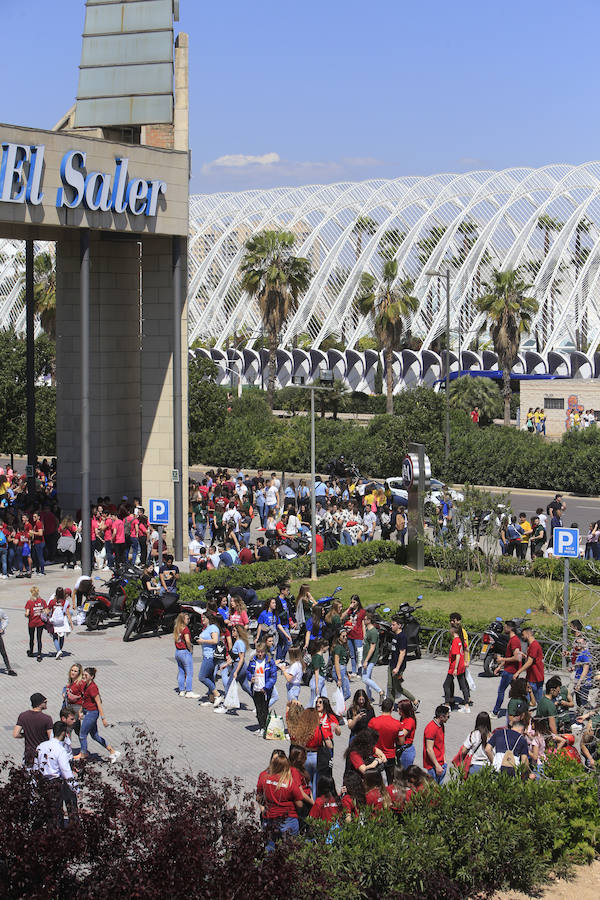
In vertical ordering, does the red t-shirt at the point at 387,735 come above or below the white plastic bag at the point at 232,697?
above

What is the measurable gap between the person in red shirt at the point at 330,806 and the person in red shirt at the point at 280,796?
204 millimetres

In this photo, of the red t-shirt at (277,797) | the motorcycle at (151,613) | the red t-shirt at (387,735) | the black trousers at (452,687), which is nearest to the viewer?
the red t-shirt at (277,797)

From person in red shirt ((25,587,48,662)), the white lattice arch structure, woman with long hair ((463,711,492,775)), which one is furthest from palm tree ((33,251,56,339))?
woman with long hair ((463,711,492,775))

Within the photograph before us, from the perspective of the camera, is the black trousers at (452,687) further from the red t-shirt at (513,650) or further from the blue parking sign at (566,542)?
the blue parking sign at (566,542)

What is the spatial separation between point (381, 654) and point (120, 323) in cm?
1388

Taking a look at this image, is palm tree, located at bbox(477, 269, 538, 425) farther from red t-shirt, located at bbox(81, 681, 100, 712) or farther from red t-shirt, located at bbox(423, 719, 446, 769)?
red t-shirt, located at bbox(423, 719, 446, 769)

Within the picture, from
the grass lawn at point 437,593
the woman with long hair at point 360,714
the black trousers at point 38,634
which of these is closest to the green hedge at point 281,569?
the grass lawn at point 437,593

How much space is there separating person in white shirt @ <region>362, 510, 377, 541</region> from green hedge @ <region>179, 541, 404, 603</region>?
195 centimetres

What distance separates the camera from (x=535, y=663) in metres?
15.6

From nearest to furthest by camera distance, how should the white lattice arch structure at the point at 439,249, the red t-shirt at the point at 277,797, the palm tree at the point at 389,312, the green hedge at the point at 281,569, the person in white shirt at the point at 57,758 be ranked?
the red t-shirt at the point at 277,797, the person in white shirt at the point at 57,758, the green hedge at the point at 281,569, the palm tree at the point at 389,312, the white lattice arch structure at the point at 439,249

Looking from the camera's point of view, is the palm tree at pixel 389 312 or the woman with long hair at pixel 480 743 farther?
the palm tree at pixel 389 312

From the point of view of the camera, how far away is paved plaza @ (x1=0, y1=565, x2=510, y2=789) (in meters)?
14.7

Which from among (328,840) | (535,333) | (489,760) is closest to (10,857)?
(328,840)

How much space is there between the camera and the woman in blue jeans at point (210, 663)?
55.1 ft
